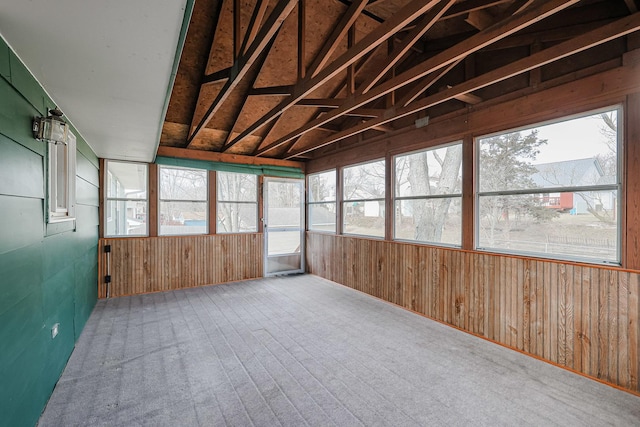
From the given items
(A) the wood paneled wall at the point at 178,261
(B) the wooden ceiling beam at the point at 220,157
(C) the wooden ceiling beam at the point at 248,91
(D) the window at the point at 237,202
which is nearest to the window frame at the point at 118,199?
(A) the wood paneled wall at the point at 178,261

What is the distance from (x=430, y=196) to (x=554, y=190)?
1362 mm

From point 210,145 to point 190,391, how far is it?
14.2 ft

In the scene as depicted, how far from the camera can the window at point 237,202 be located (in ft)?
18.6

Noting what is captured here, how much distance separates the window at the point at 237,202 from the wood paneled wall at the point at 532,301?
2.99 m

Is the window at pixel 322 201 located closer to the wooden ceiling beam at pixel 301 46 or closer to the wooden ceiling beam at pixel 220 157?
the wooden ceiling beam at pixel 220 157

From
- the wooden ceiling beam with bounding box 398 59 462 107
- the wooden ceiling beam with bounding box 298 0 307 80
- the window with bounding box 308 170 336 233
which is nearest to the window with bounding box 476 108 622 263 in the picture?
the wooden ceiling beam with bounding box 398 59 462 107

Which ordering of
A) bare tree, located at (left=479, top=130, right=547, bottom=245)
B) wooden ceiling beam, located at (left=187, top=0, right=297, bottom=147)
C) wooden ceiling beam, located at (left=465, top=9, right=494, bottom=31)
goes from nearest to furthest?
1. wooden ceiling beam, located at (left=187, top=0, right=297, bottom=147)
2. wooden ceiling beam, located at (left=465, top=9, right=494, bottom=31)
3. bare tree, located at (left=479, top=130, right=547, bottom=245)

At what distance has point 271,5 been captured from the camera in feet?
10.3

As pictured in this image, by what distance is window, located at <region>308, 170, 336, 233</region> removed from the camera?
583 centimetres

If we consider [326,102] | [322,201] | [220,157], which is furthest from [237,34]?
[322,201]

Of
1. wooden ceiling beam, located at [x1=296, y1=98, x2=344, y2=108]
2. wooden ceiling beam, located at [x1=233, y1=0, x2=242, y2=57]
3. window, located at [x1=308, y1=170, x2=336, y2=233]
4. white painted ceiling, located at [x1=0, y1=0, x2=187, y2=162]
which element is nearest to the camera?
white painted ceiling, located at [x1=0, y1=0, x2=187, y2=162]

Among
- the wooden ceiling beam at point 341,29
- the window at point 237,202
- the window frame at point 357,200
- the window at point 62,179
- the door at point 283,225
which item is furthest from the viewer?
the door at point 283,225

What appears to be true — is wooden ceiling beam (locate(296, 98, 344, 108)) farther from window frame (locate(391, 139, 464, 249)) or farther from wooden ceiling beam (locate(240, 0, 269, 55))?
window frame (locate(391, 139, 464, 249))

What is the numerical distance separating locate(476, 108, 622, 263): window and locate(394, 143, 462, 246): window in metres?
0.30
